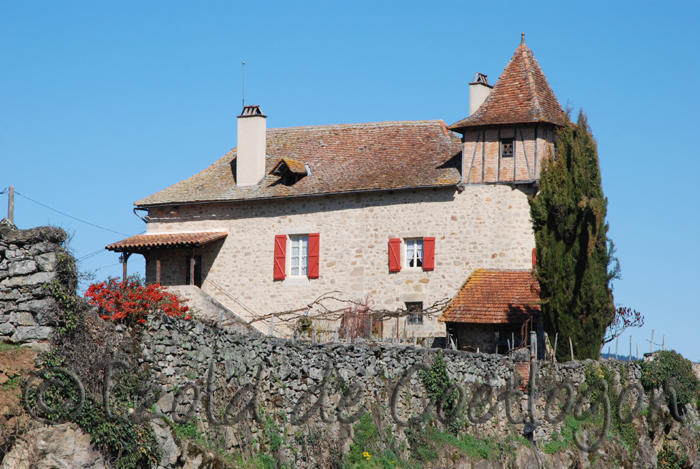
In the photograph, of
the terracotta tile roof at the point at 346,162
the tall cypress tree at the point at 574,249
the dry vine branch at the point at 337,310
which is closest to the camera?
the tall cypress tree at the point at 574,249

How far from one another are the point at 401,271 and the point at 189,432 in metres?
13.9

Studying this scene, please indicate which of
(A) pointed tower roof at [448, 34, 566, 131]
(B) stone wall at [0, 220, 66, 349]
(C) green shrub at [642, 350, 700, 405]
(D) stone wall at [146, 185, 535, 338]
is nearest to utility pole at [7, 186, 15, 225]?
(B) stone wall at [0, 220, 66, 349]

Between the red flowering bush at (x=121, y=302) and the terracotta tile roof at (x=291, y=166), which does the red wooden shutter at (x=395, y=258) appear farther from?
the red flowering bush at (x=121, y=302)

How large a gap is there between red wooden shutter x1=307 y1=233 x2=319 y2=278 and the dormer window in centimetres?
182

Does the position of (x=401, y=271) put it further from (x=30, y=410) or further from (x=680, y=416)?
(x=30, y=410)

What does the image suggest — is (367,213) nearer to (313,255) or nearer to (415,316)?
(313,255)

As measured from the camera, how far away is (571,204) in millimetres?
21188

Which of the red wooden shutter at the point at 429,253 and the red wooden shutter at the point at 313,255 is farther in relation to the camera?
the red wooden shutter at the point at 313,255

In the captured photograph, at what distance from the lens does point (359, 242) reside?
24.8 m

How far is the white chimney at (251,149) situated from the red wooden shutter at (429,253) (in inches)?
220

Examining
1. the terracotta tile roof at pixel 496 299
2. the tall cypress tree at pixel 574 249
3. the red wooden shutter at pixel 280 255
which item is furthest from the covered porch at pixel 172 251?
the tall cypress tree at pixel 574 249

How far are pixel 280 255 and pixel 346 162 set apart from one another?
342 centimetres

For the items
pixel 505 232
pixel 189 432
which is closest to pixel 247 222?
pixel 505 232

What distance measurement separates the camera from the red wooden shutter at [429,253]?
24094 millimetres
